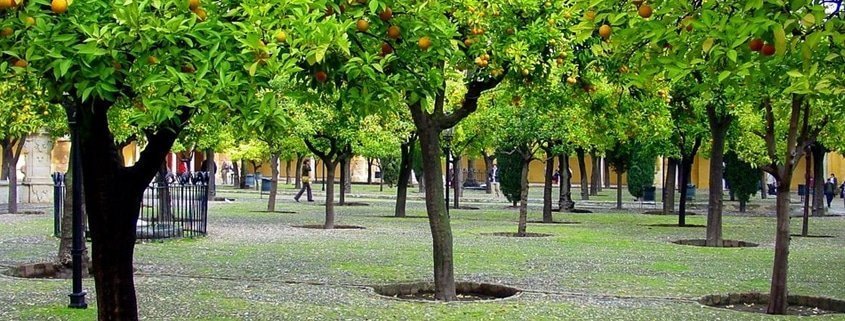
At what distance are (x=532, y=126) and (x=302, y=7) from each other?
19.0 m

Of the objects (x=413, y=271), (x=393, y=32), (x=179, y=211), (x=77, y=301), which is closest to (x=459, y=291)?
(x=413, y=271)

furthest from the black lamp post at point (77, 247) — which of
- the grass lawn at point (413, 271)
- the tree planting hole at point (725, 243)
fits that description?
the tree planting hole at point (725, 243)

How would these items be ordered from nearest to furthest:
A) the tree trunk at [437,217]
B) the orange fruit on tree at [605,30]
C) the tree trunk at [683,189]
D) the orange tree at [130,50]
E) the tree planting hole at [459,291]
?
1. the orange tree at [130,50]
2. the orange fruit on tree at [605,30]
3. the tree trunk at [437,217]
4. the tree planting hole at [459,291]
5. the tree trunk at [683,189]

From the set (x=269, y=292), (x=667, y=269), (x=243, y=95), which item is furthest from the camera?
(x=667, y=269)

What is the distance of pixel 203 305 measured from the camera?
10961 mm

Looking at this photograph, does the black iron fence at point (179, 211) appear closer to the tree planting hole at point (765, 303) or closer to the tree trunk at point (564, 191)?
the tree planting hole at point (765, 303)

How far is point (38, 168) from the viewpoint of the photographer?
3450cm

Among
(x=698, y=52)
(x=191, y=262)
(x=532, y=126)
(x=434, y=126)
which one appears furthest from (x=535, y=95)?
(x=532, y=126)

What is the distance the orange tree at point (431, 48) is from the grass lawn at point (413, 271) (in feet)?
5.49

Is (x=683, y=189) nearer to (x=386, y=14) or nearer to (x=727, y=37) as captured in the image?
(x=386, y=14)

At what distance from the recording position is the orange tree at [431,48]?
625cm

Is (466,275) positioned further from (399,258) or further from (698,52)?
(698,52)

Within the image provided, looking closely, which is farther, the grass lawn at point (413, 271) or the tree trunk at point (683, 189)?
the tree trunk at point (683, 189)

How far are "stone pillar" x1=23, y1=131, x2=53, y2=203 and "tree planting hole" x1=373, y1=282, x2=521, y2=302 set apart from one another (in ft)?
77.1
